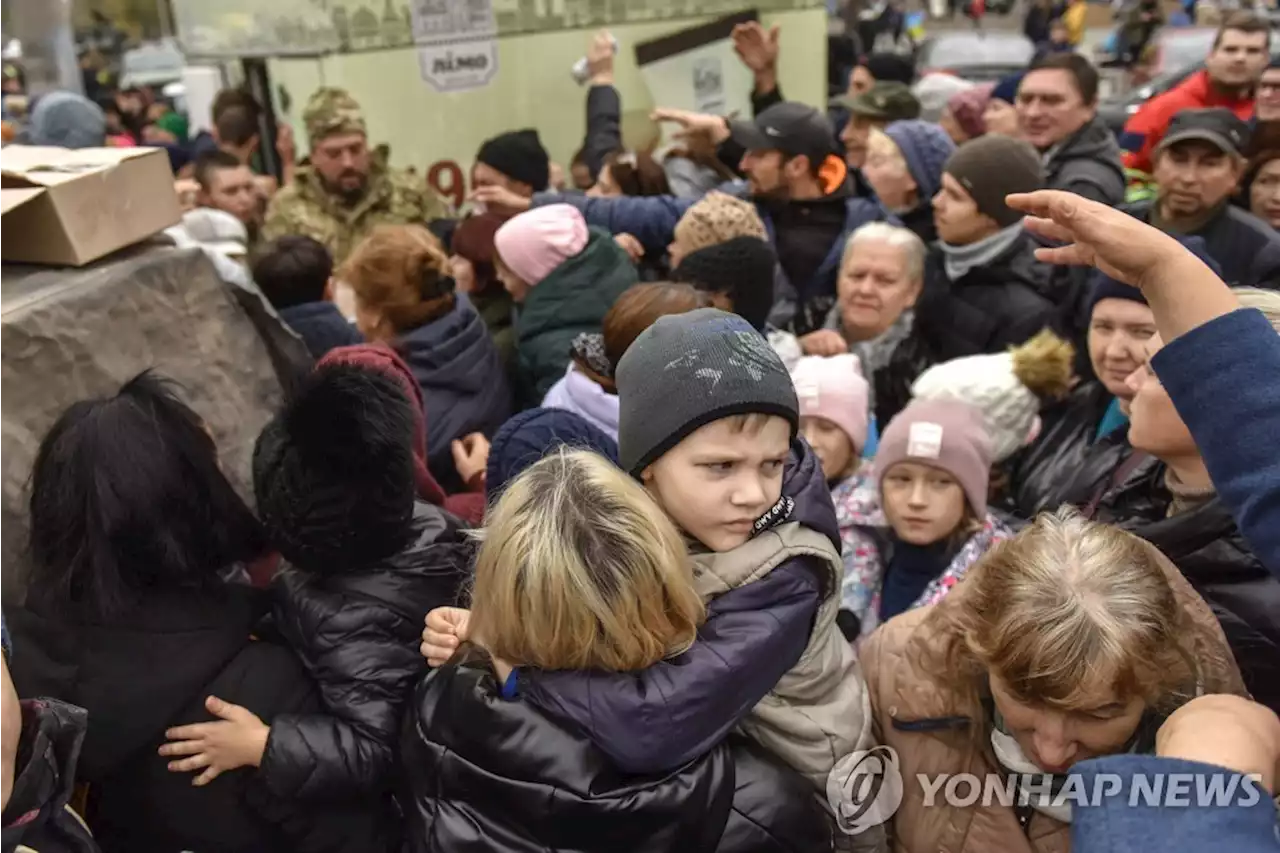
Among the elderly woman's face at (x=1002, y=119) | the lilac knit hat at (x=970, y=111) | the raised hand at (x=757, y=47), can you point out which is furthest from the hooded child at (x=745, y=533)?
the lilac knit hat at (x=970, y=111)

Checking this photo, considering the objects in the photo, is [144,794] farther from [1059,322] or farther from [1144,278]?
[1059,322]

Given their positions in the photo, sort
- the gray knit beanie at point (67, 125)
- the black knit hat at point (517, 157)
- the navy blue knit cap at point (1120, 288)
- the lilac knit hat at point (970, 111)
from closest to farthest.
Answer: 1. the navy blue knit cap at point (1120, 288)
2. the black knit hat at point (517, 157)
3. the gray knit beanie at point (67, 125)
4. the lilac knit hat at point (970, 111)

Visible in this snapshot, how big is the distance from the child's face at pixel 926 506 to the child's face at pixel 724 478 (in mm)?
774

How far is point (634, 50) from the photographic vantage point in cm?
519

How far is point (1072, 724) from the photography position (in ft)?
4.35

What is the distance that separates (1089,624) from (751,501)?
1.51 ft

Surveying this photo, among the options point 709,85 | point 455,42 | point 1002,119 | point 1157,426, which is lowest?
point 1157,426

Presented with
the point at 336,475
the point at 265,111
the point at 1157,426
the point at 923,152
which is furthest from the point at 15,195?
the point at 265,111

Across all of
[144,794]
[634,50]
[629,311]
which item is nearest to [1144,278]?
[629,311]

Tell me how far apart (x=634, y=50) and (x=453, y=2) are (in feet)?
3.68

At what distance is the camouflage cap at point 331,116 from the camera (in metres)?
3.72

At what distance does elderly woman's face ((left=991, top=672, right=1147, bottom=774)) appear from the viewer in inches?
51.3

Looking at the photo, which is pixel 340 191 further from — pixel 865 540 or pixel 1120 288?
pixel 1120 288

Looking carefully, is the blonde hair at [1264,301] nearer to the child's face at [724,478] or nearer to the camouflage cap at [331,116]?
the child's face at [724,478]
